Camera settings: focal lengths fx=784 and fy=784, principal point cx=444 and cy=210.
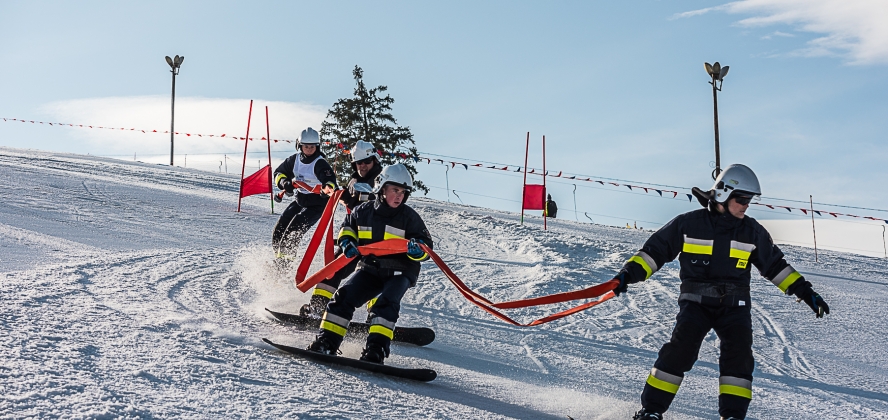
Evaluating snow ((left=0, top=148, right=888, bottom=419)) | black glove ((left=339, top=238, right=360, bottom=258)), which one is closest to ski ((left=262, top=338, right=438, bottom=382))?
snow ((left=0, top=148, right=888, bottom=419))

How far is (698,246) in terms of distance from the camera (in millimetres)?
5227

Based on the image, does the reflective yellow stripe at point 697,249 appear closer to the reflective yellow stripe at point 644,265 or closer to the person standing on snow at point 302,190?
the reflective yellow stripe at point 644,265

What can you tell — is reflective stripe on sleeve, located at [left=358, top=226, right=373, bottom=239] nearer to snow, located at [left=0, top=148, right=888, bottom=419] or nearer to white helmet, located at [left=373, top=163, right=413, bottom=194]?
white helmet, located at [left=373, top=163, right=413, bottom=194]

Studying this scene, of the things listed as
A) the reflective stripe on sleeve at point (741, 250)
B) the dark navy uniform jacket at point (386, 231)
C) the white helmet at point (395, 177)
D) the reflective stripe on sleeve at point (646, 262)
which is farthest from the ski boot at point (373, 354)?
the reflective stripe on sleeve at point (741, 250)

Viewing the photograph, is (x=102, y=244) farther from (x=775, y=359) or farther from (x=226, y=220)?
(x=775, y=359)

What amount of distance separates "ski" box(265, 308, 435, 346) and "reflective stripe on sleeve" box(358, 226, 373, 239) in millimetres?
971

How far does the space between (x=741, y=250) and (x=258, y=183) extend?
14974mm

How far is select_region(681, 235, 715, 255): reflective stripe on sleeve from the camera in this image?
5.21 metres

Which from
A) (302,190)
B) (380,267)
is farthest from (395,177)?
(302,190)

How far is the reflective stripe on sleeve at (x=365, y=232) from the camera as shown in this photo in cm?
673

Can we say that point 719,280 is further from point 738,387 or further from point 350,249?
point 350,249

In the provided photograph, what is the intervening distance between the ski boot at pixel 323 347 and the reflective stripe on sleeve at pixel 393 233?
1056 mm

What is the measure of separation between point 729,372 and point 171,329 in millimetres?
4258

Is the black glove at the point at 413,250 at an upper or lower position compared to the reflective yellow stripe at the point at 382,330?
upper
